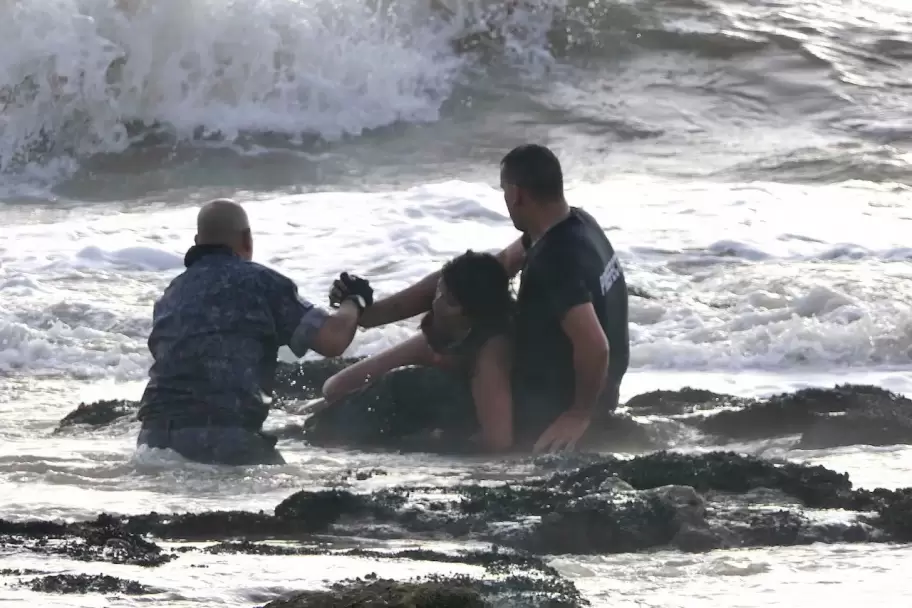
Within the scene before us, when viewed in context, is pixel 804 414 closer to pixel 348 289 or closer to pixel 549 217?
pixel 549 217

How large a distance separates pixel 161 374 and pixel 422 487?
1.24 m

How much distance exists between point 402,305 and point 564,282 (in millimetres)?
957

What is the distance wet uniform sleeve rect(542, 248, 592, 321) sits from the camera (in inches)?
229

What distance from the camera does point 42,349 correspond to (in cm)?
873

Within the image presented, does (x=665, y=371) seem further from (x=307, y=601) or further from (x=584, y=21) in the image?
(x=584, y=21)

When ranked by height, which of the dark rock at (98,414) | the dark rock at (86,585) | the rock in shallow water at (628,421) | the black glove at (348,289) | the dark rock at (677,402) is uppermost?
the black glove at (348,289)

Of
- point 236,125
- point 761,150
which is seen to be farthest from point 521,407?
point 236,125

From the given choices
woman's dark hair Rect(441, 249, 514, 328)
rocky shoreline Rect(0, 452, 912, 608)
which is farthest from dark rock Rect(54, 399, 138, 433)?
rocky shoreline Rect(0, 452, 912, 608)

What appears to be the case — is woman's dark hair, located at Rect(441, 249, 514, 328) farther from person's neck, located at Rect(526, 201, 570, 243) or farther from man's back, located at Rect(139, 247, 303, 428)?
man's back, located at Rect(139, 247, 303, 428)

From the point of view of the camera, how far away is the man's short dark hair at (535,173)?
232 inches

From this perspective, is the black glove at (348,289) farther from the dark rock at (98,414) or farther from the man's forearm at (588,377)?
the dark rock at (98,414)

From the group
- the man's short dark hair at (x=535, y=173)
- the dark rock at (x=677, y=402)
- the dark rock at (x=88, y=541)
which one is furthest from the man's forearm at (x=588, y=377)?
the dark rock at (x=88, y=541)

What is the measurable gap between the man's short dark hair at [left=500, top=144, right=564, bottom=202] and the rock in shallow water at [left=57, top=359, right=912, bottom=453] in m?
0.87

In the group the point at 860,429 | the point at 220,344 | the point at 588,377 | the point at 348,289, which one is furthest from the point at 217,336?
the point at 860,429
